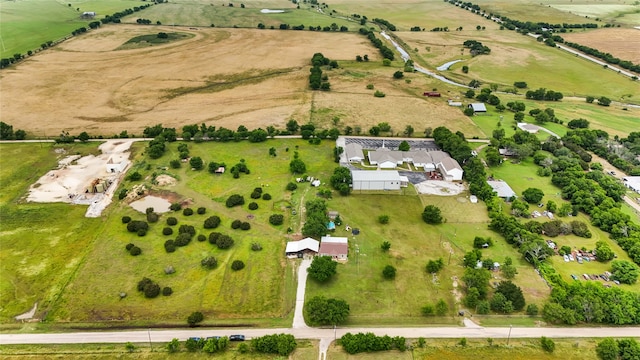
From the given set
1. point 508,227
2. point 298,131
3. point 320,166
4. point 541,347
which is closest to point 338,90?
point 298,131

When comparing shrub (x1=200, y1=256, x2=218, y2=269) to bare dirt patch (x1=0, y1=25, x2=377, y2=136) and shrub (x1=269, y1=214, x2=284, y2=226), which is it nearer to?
shrub (x1=269, y1=214, x2=284, y2=226)

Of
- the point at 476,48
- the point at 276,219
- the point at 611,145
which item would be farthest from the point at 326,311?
the point at 476,48

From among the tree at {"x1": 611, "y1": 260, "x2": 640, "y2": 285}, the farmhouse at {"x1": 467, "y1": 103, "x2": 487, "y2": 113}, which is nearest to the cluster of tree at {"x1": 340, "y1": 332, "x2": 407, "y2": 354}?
the tree at {"x1": 611, "y1": 260, "x2": 640, "y2": 285}

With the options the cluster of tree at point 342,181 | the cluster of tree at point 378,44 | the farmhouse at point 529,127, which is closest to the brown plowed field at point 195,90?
the cluster of tree at point 378,44

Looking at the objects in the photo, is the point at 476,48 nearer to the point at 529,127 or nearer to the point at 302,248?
the point at 529,127

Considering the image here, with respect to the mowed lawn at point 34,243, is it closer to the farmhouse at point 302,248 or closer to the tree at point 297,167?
the farmhouse at point 302,248

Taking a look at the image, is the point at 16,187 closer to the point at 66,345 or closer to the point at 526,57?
the point at 66,345
